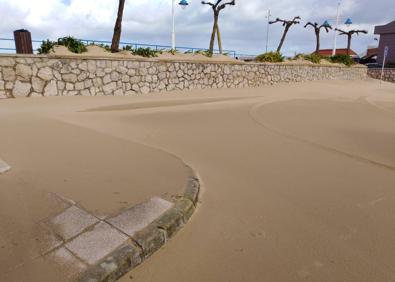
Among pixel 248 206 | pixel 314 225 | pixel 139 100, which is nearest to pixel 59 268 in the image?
pixel 248 206

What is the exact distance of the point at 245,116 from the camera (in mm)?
9289

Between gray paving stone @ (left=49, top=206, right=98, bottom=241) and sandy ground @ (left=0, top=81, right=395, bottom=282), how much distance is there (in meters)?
0.21

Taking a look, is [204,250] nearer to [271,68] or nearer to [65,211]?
[65,211]

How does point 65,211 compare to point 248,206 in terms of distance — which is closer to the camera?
point 65,211

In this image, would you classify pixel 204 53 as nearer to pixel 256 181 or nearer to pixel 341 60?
pixel 341 60

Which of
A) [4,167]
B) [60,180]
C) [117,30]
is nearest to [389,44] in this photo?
[117,30]

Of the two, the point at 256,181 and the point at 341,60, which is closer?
the point at 256,181

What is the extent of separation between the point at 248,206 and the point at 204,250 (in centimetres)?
102

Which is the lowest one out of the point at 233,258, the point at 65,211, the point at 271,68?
the point at 233,258

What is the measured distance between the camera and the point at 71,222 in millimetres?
2850

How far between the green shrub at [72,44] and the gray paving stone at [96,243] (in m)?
12.7

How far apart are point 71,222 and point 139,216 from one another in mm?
621

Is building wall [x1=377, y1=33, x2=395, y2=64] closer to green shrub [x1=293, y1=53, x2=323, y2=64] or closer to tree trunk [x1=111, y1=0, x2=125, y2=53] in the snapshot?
green shrub [x1=293, y1=53, x2=323, y2=64]

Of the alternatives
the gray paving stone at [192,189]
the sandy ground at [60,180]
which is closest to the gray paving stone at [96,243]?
the sandy ground at [60,180]
